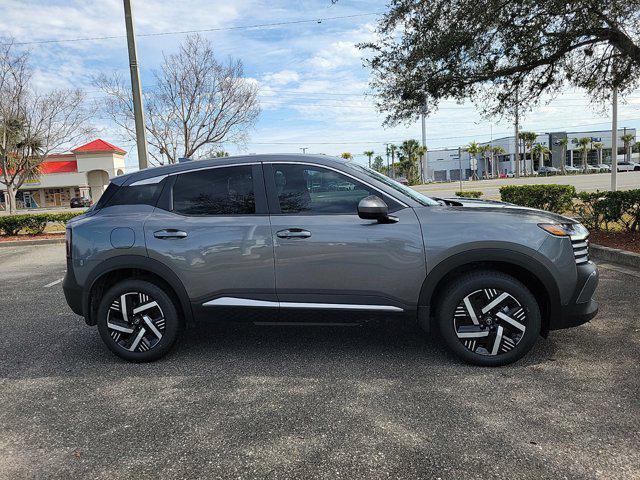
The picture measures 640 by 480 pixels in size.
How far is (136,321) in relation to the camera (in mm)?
4129

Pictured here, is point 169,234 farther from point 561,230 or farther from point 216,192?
point 561,230

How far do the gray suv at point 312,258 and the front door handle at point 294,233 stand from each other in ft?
0.04

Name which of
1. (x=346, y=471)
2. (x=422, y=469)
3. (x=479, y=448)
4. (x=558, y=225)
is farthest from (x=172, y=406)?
(x=558, y=225)

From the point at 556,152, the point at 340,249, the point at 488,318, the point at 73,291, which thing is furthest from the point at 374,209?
the point at 556,152

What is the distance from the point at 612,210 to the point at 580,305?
246 inches

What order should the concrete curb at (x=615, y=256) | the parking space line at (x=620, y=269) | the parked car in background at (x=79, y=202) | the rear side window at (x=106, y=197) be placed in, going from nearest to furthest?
the rear side window at (x=106, y=197)
the parking space line at (x=620, y=269)
the concrete curb at (x=615, y=256)
the parked car in background at (x=79, y=202)

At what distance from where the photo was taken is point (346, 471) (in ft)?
8.36

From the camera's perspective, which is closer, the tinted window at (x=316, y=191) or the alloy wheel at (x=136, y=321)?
the tinted window at (x=316, y=191)

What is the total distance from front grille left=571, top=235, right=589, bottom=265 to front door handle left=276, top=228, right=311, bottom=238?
204 centimetres

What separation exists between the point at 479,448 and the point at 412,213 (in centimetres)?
177

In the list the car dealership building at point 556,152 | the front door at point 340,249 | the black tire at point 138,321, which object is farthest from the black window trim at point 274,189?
the car dealership building at point 556,152

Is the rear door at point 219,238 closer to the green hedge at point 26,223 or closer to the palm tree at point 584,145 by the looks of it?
the green hedge at point 26,223

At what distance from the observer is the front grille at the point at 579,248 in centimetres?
374

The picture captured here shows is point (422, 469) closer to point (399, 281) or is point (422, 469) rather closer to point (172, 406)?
point (399, 281)
